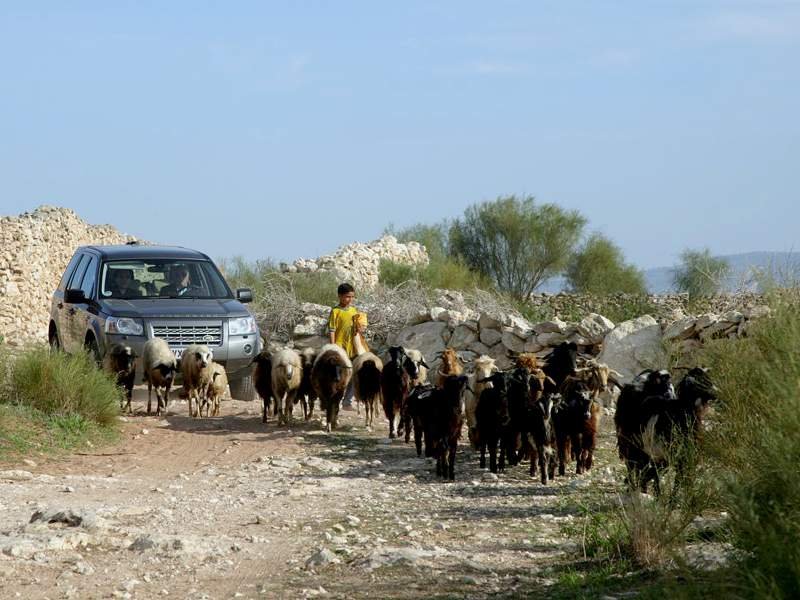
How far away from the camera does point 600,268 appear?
142 ft

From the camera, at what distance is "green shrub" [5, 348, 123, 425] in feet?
49.1

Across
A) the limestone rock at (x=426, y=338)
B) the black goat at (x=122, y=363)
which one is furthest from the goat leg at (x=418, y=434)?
the limestone rock at (x=426, y=338)

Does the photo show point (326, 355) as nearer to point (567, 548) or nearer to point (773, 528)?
point (567, 548)

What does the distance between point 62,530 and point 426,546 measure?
108 inches

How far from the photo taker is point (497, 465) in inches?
519

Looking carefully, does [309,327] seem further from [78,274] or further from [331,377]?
[331,377]

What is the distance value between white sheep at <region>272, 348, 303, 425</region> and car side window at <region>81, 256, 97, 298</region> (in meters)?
3.40

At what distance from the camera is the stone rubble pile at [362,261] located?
32944mm

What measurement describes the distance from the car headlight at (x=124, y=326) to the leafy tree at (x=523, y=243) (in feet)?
83.2

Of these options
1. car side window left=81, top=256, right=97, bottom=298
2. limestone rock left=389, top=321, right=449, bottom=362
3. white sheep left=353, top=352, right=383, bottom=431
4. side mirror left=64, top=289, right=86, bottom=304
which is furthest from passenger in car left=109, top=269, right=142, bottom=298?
limestone rock left=389, top=321, right=449, bottom=362

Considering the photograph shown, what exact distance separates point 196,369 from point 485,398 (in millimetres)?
5348

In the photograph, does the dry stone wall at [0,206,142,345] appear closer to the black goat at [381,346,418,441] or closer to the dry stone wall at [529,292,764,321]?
the dry stone wall at [529,292,764,321]

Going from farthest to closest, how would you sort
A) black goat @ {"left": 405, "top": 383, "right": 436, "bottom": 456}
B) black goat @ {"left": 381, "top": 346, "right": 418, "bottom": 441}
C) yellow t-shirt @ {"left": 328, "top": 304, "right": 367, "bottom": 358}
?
yellow t-shirt @ {"left": 328, "top": 304, "right": 367, "bottom": 358}
black goat @ {"left": 381, "top": 346, "right": 418, "bottom": 441}
black goat @ {"left": 405, "top": 383, "right": 436, "bottom": 456}

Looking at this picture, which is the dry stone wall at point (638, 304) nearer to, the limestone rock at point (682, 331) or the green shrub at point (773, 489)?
the limestone rock at point (682, 331)
